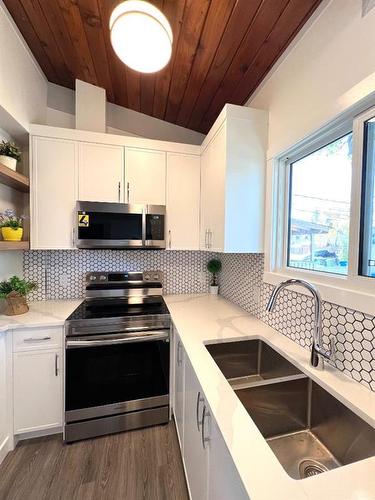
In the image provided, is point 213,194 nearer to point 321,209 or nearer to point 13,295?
point 321,209

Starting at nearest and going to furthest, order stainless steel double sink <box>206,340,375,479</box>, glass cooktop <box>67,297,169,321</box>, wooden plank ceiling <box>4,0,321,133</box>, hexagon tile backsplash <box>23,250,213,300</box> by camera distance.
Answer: stainless steel double sink <box>206,340,375,479</box>, wooden plank ceiling <box>4,0,321,133</box>, glass cooktop <box>67,297,169,321</box>, hexagon tile backsplash <box>23,250,213,300</box>

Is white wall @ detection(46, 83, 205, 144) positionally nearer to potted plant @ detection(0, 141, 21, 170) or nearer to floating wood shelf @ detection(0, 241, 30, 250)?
potted plant @ detection(0, 141, 21, 170)

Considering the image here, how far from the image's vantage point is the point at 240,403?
0.83 meters

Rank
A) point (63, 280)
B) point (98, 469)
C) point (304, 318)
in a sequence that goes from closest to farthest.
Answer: point (304, 318) → point (98, 469) → point (63, 280)

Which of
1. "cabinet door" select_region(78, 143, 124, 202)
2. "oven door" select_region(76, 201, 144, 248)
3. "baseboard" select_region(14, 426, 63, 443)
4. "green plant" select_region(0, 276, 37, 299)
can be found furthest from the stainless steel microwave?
"baseboard" select_region(14, 426, 63, 443)

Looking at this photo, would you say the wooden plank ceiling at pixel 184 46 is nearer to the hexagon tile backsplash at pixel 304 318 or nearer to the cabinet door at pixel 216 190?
the cabinet door at pixel 216 190

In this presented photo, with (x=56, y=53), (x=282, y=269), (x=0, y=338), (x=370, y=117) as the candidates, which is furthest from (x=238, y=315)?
(x=56, y=53)

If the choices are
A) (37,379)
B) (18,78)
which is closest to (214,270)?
(37,379)

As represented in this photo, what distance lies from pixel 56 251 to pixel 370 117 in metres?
2.37

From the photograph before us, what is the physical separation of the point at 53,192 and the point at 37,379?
140cm

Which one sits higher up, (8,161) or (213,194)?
(8,161)

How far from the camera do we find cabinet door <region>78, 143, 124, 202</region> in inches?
75.7

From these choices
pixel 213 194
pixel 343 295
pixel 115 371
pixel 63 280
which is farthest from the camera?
A: pixel 63 280

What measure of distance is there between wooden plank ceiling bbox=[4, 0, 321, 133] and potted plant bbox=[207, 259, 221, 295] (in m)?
1.44
